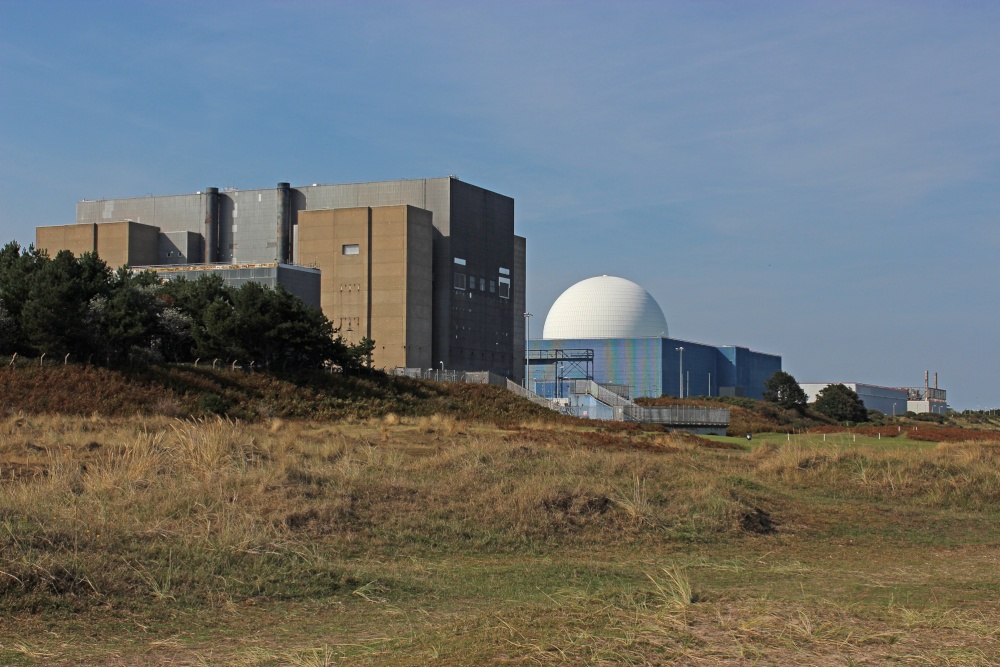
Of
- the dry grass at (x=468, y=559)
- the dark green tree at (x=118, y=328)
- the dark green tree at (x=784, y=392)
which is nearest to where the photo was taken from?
the dry grass at (x=468, y=559)

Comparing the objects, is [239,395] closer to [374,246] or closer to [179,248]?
[374,246]

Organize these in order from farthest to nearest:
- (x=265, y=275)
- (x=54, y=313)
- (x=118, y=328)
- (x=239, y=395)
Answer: (x=265, y=275) → (x=239, y=395) → (x=118, y=328) → (x=54, y=313)

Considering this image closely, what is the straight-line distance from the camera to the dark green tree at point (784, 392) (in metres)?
103

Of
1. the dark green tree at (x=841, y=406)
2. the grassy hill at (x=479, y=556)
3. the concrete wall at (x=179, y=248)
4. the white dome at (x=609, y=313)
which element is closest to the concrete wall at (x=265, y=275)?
the concrete wall at (x=179, y=248)

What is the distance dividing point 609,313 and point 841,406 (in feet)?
123

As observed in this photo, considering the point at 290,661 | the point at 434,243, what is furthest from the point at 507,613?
the point at 434,243

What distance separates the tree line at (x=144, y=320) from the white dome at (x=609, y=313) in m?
67.5

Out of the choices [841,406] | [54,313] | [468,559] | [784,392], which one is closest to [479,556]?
[468,559]

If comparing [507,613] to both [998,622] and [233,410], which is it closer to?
[998,622]

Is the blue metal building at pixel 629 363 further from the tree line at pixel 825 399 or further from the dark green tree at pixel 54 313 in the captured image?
the dark green tree at pixel 54 313

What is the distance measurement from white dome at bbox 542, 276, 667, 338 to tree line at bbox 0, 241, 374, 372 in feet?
221

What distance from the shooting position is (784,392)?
105m

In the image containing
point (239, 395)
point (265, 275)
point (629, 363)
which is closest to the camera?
point (239, 395)

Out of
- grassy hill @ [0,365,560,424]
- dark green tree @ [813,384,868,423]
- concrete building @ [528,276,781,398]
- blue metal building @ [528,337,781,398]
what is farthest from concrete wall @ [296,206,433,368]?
dark green tree @ [813,384,868,423]
